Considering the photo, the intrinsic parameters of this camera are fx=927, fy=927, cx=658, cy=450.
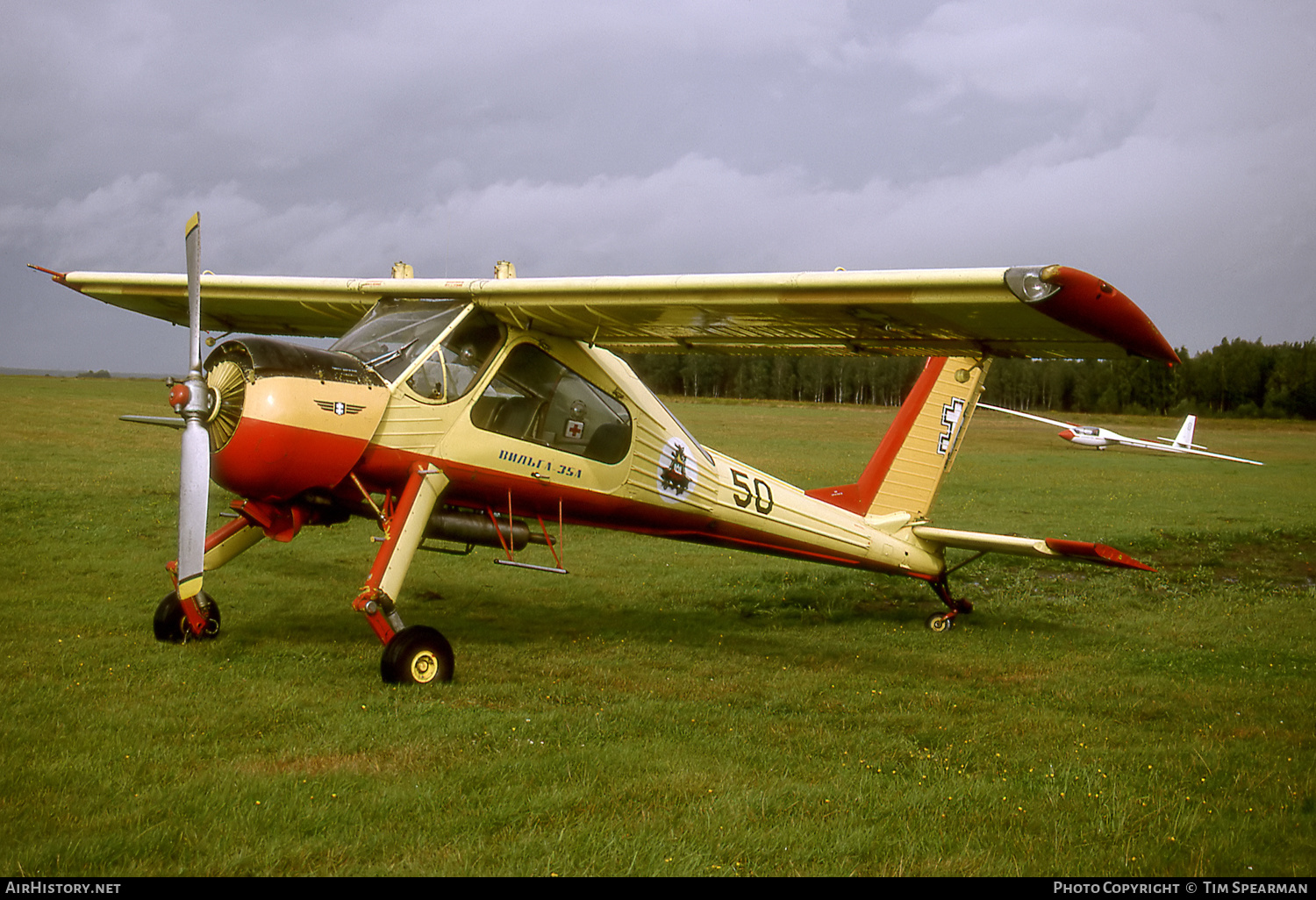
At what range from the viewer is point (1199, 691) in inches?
297

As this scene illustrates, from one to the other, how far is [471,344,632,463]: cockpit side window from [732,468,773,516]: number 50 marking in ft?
4.95

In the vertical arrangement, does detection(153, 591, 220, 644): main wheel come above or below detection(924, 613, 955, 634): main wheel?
above

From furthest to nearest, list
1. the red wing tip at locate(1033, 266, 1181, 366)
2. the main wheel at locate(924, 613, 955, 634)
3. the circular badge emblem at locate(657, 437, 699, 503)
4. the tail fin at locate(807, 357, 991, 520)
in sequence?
1. the tail fin at locate(807, 357, 991, 520)
2. the main wheel at locate(924, 613, 955, 634)
3. the circular badge emblem at locate(657, 437, 699, 503)
4. the red wing tip at locate(1033, 266, 1181, 366)

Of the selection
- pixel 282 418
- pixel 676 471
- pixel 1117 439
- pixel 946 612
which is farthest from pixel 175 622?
pixel 1117 439

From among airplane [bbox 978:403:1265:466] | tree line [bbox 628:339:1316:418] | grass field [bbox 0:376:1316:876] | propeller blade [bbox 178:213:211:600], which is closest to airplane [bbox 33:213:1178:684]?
propeller blade [bbox 178:213:211:600]

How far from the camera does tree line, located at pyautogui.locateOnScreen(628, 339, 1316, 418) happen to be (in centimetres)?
7925

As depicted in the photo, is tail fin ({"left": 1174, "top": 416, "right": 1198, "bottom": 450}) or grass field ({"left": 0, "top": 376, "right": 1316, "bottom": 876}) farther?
tail fin ({"left": 1174, "top": 416, "right": 1198, "bottom": 450})

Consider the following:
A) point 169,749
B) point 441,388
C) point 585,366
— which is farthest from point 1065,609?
point 169,749

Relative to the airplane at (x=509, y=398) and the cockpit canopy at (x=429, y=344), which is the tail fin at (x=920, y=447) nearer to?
the airplane at (x=509, y=398)

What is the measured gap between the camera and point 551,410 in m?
8.45

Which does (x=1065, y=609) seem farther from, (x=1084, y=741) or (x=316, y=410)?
(x=316, y=410)

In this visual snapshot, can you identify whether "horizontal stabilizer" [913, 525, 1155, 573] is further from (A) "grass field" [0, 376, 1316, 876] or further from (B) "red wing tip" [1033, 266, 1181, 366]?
(B) "red wing tip" [1033, 266, 1181, 366]

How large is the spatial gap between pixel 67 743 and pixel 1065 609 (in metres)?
10.4

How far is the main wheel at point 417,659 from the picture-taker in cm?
675
